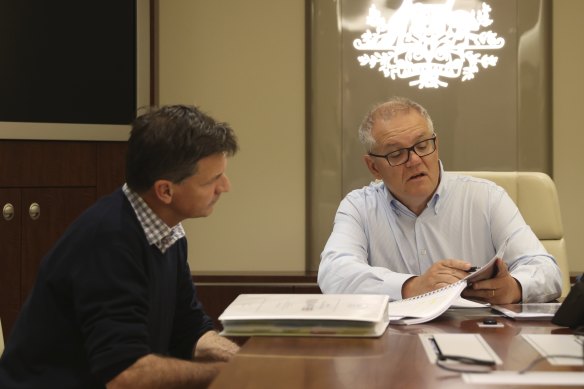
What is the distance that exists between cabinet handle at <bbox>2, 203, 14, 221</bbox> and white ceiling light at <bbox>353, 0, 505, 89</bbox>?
1.98m

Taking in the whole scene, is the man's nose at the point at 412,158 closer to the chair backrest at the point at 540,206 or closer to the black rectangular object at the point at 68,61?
the chair backrest at the point at 540,206

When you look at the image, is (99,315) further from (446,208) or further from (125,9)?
(125,9)

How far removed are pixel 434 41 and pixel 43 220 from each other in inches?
84.4

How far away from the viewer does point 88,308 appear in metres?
1.51

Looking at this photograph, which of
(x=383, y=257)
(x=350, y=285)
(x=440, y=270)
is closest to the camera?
(x=440, y=270)

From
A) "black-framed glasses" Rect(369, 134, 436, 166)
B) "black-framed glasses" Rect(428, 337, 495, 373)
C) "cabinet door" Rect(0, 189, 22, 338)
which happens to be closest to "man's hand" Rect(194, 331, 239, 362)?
"black-framed glasses" Rect(428, 337, 495, 373)

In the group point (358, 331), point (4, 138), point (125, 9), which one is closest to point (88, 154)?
point (4, 138)

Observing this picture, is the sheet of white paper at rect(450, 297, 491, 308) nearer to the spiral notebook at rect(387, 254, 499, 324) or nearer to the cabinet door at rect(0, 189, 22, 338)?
the spiral notebook at rect(387, 254, 499, 324)

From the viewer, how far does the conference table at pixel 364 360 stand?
3.93 feet

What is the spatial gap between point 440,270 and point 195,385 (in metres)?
0.76

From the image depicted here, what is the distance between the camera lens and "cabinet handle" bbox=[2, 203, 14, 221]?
340cm

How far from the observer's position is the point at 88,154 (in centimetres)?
361

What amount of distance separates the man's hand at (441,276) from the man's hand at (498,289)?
5 centimetres

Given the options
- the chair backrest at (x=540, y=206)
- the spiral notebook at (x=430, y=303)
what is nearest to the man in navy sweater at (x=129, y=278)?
the spiral notebook at (x=430, y=303)
